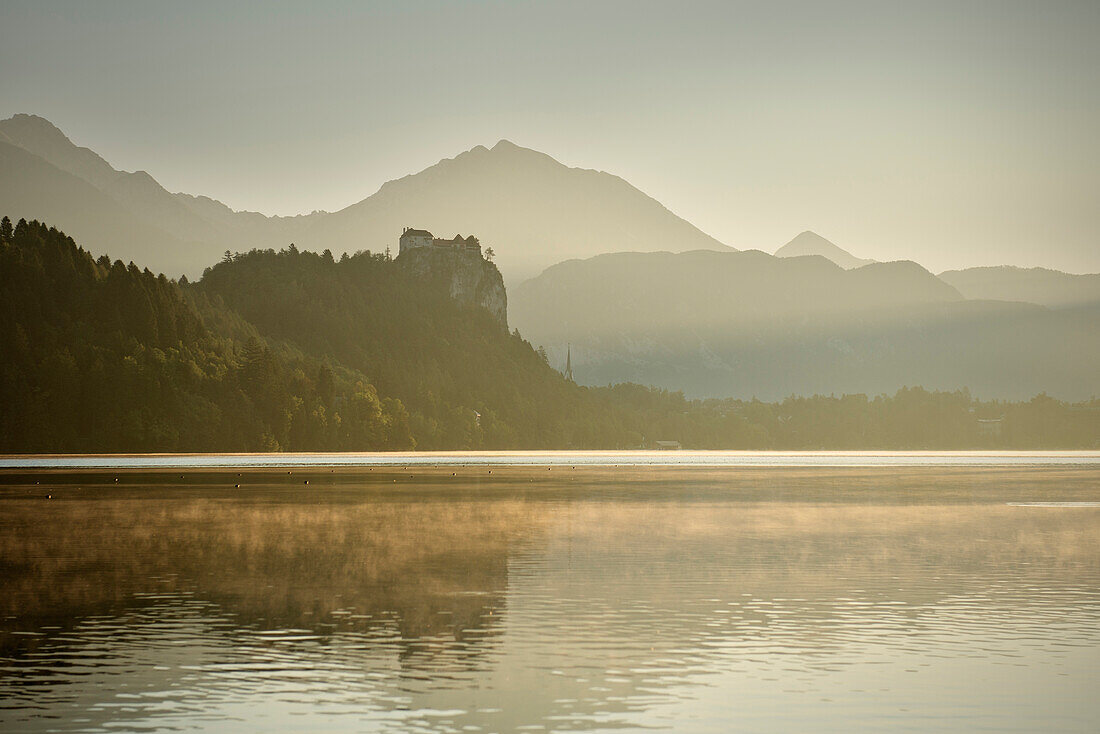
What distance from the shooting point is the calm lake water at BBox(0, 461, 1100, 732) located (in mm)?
24891

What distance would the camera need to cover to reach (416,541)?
6053cm

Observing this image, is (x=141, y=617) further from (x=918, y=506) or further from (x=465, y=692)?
(x=918, y=506)

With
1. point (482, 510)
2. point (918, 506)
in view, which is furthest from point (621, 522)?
point (918, 506)

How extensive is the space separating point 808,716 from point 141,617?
71.6ft

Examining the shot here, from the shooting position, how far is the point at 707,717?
2425 centimetres

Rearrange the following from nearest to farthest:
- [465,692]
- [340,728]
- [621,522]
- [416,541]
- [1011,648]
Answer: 1. [340,728]
2. [465,692]
3. [1011,648]
4. [416,541]
5. [621,522]

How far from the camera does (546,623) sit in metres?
35.7

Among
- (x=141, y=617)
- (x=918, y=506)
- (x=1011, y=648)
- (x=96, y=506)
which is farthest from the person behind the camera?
(x=918, y=506)

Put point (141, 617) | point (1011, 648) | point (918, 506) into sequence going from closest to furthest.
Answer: point (1011, 648) < point (141, 617) < point (918, 506)

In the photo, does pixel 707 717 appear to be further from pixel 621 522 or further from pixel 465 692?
pixel 621 522

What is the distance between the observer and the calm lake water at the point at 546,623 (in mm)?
24891

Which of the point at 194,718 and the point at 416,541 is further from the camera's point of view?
the point at 416,541

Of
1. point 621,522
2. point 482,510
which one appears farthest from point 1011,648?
point 482,510

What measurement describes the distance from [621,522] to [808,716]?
159 feet
